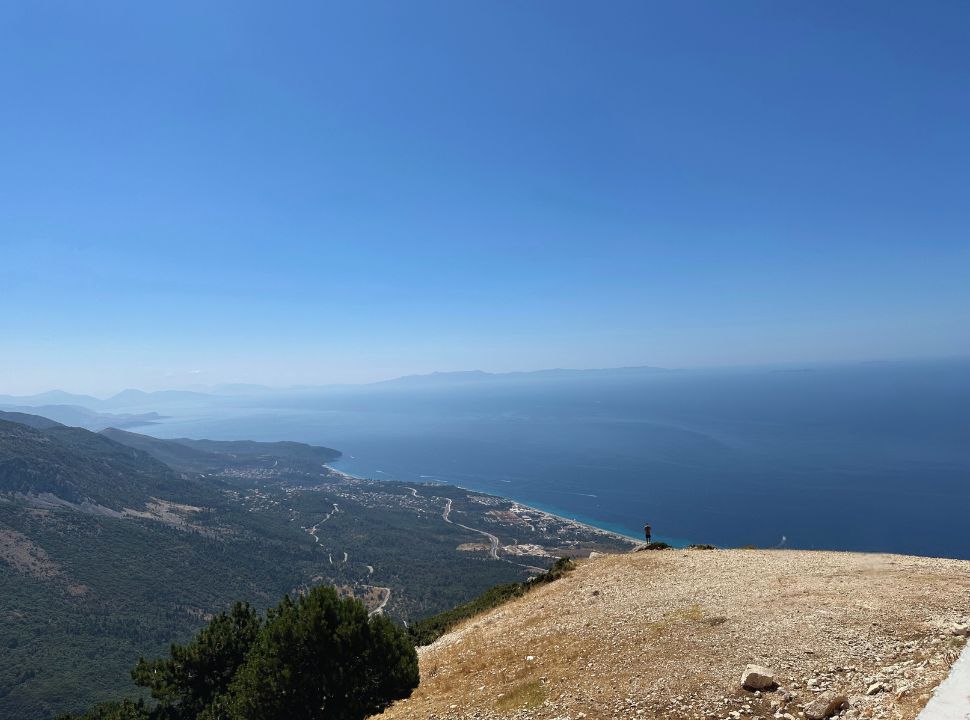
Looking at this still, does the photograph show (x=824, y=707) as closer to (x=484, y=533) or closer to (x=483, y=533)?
(x=484, y=533)

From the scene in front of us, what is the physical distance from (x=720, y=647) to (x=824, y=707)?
3.81 metres

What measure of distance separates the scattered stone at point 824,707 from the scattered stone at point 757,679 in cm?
103

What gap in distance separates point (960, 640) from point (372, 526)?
179 meters

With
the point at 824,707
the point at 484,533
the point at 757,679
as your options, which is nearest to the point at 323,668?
the point at 757,679

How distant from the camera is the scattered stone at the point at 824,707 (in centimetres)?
1059

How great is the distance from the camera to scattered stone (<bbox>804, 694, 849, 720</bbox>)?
10.6 meters

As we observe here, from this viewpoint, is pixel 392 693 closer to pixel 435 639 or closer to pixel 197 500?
pixel 435 639

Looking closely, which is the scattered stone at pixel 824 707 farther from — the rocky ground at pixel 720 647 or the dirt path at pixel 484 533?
the dirt path at pixel 484 533

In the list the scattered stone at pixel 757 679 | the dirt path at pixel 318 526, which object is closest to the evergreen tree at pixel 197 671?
the scattered stone at pixel 757 679

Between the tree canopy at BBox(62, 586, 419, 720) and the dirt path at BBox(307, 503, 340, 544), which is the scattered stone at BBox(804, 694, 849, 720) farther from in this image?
the dirt path at BBox(307, 503, 340, 544)

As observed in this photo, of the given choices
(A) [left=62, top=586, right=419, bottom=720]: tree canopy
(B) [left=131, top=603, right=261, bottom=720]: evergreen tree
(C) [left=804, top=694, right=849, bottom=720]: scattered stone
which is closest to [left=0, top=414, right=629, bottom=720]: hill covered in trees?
(B) [left=131, top=603, right=261, bottom=720]: evergreen tree

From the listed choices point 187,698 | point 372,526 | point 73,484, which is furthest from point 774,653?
point 73,484

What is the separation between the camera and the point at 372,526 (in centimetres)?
17525

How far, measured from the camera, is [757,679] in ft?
39.4
